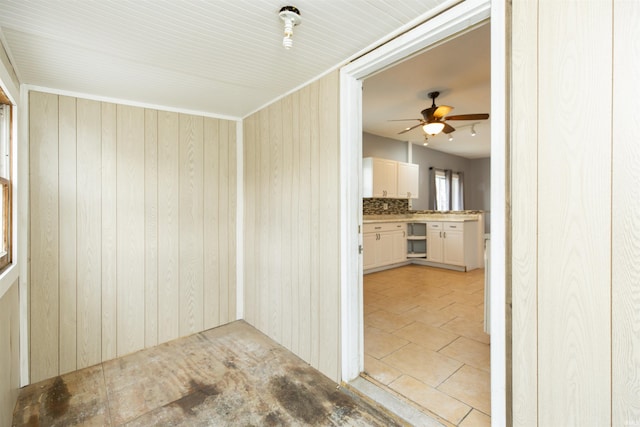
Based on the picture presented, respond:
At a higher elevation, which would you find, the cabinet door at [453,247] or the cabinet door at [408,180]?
the cabinet door at [408,180]

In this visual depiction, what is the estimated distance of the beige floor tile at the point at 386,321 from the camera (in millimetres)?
3184

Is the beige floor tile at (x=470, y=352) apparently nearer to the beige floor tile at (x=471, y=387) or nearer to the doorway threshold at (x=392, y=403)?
the beige floor tile at (x=471, y=387)

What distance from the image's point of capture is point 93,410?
2057mm

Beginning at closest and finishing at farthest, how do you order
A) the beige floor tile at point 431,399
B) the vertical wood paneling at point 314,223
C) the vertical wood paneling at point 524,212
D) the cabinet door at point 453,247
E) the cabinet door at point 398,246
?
the vertical wood paneling at point 524,212
the beige floor tile at point 431,399
the vertical wood paneling at point 314,223
the cabinet door at point 453,247
the cabinet door at point 398,246

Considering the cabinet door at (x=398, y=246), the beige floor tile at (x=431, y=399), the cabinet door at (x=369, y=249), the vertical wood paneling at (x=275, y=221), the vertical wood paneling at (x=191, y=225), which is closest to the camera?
the beige floor tile at (x=431, y=399)

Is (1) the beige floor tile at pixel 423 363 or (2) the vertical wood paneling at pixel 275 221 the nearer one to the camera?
(1) the beige floor tile at pixel 423 363

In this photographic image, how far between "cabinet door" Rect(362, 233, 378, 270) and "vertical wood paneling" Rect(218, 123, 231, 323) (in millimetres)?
2586

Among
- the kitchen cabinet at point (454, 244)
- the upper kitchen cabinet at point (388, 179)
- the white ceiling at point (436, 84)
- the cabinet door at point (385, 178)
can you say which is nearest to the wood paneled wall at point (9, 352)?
the white ceiling at point (436, 84)

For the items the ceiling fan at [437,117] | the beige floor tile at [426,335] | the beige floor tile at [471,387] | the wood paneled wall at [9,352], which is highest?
the ceiling fan at [437,117]


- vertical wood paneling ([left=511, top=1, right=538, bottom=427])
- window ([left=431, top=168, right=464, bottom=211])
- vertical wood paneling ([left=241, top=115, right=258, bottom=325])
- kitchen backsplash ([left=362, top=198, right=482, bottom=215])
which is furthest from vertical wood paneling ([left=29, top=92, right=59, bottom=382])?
window ([left=431, top=168, right=464, bottom=211])

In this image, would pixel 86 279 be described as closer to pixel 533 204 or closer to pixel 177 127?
pixel 177 127

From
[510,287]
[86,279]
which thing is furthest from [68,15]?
[510,287]

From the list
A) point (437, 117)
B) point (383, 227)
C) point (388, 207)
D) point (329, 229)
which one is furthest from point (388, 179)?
point (329, 229)

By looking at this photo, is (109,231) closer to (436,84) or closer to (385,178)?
(436,84)
